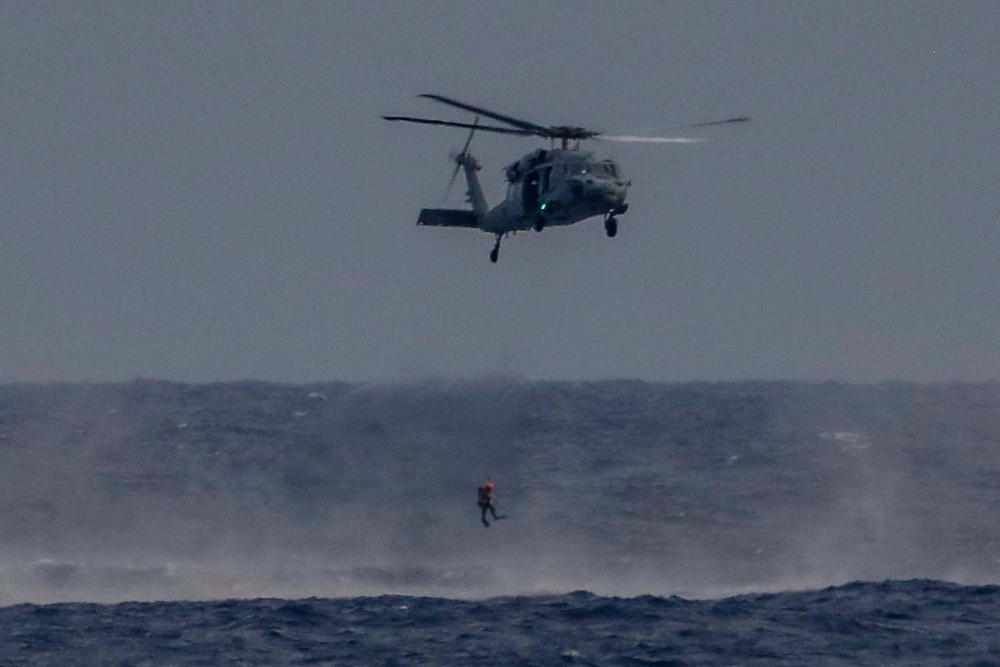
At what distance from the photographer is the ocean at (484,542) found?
58.8m

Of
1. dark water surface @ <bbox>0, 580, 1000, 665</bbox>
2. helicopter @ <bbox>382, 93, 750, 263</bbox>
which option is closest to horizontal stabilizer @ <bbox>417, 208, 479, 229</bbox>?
helicopter @ <bbox>382, 93, 750, 263</bbox>

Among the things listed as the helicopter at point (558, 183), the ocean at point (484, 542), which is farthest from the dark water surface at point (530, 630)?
the helicopter at point (558, 183)

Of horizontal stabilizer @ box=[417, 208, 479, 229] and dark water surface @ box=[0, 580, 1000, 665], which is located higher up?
horizontal stabilizer @ box=[417, 208, 479, 229]

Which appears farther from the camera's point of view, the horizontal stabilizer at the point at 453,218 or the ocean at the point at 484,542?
the horizontal stabilizer at the point at 453,218

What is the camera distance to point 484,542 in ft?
276

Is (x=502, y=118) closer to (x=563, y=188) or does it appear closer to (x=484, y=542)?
(x=563, y=188)

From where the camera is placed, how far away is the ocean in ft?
193

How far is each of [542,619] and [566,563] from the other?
16375mm

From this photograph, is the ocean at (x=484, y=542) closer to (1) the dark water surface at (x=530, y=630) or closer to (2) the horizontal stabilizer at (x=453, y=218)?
(1) the dark water surface at (x=530, y=630)

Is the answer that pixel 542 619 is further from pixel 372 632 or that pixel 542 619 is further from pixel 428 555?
pixel 428 555

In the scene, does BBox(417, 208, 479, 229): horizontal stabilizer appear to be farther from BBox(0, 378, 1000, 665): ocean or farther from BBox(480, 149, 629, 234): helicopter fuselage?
BBox(0, 378, 1000, 665): ocean

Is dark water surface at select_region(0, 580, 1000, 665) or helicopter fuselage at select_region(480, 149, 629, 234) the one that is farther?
helicopter fuselage at select_region(480, 149, 629, 234)

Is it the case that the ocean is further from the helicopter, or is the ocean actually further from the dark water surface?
the helicopter

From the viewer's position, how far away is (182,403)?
18525cm
